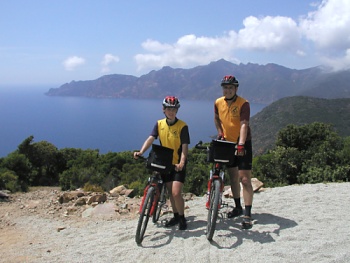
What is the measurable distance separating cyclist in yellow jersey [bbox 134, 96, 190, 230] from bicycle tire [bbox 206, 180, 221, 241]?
44 centimetres

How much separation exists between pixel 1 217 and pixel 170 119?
15.0ft

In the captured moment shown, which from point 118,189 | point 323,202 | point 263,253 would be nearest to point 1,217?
point 118,189

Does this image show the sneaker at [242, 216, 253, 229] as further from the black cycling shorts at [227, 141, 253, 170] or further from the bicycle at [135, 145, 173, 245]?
the bicycle at [135, 145, 173, 245]

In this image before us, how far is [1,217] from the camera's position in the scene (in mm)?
7141

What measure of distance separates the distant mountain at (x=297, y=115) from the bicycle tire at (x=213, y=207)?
2611 inches

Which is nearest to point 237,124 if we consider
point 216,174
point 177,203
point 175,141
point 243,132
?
point 243,132

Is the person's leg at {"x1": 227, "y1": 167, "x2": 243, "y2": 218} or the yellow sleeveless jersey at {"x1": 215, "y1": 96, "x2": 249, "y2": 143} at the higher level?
the yellow sleeveless jersey at {"x1": 215, "y1": 96, "x2": 249, "y2": 143}

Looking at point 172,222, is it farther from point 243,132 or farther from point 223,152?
point 243,132

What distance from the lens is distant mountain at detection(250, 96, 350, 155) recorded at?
247ft

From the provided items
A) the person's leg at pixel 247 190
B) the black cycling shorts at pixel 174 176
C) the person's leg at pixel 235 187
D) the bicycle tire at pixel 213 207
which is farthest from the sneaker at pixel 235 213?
the black cycling shorts at pixel 174 176

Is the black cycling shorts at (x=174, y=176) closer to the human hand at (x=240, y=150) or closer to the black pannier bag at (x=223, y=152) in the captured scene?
the black pannier bag at (x=223, y=152)

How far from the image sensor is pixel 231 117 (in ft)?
16.3

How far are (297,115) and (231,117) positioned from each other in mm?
85964

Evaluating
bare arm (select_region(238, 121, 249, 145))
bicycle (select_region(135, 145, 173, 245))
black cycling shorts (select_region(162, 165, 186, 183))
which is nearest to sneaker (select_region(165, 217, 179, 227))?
bicycle (select_region(135, 145, 173, 245))
